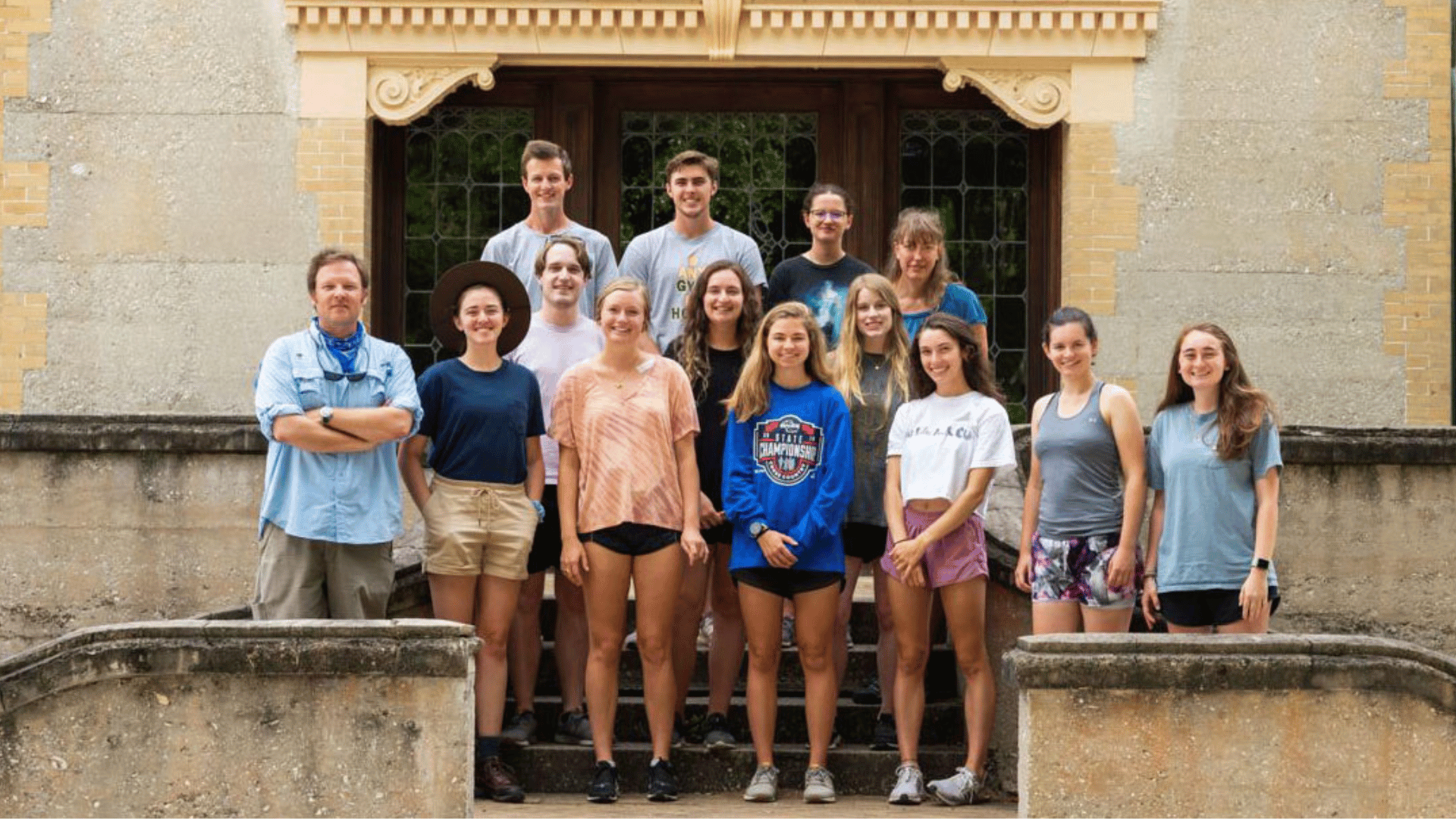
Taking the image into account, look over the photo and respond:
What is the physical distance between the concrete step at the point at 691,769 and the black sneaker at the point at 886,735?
7cm

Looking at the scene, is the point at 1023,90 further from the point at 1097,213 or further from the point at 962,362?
the point at 962,362

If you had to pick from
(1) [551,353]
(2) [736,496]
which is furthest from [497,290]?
(2) [736,496]

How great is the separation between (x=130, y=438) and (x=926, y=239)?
139 inches

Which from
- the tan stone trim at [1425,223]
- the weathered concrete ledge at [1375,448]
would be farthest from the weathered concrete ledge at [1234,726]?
the tan stone trim at [1425,223]

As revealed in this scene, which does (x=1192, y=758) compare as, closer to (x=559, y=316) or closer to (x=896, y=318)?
(x=896, y=318)

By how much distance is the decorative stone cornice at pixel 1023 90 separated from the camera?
13109mm

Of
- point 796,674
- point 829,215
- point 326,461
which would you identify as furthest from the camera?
point 796,674

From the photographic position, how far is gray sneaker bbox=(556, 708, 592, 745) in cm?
801

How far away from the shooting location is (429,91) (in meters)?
13.1

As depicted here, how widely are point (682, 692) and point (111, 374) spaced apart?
254 inches

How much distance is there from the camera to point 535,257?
8805mm

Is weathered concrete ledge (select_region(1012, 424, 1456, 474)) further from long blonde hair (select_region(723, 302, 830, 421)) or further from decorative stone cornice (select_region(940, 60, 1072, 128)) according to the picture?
decorative stone cornice (select_region(940, 60, 1072, 128))

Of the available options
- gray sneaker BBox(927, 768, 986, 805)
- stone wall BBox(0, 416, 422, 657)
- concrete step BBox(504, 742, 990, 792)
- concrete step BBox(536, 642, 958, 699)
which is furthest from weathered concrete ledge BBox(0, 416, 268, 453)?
gray sneaker BBox(927, 768, 986, 805)

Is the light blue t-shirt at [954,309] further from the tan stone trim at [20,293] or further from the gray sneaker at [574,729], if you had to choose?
the tan stone trim at [20,293]
